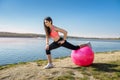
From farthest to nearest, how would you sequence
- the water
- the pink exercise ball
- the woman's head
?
the water, the pink exercise ball, the woman's head

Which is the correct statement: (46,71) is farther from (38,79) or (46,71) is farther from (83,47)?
(83,47)

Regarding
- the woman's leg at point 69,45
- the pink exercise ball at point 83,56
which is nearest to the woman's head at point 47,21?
the woman's leg at point 69,45

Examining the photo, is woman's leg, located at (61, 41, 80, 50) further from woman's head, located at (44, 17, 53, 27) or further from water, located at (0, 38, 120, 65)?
water, located at (0, 38, 120, 65)

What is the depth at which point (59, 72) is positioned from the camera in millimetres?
9875

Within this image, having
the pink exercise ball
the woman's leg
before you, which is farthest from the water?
the pink exercise ball

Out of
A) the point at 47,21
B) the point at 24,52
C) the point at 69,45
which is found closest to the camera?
the point at 47,21

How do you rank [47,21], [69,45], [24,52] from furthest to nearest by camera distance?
[24,52]
[69,45]
[47,21]

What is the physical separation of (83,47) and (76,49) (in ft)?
1.10

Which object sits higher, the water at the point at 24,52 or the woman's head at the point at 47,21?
the woman's head at the point at 47,21

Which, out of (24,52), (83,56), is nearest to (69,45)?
(83,56)

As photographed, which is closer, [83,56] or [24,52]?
[83,56]

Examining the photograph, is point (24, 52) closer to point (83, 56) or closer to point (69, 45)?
point (69, 45)

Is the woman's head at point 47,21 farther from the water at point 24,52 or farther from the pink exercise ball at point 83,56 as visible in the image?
the water at point 24,52

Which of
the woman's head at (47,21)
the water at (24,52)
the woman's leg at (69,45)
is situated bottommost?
the water at (24,52)
